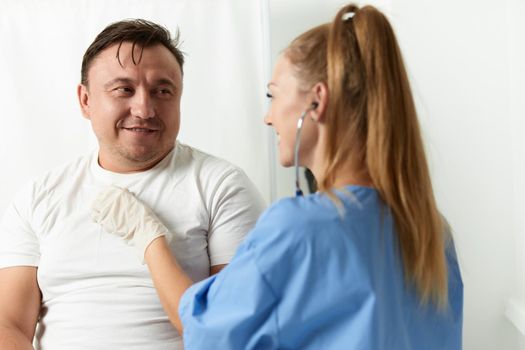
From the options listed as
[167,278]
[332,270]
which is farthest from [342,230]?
[167,278]

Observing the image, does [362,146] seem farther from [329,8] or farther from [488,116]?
[329,8]

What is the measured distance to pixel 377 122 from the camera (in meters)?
1.01

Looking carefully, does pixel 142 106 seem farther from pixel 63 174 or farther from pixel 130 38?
pixel 63 174

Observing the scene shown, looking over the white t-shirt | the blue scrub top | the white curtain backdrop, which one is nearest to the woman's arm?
the white t-shirt

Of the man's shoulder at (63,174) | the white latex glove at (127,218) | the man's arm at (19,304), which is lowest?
the man's arm at (19,304)

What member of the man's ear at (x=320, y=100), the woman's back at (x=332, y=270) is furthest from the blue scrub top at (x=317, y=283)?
the man's ear at (x=320, y=100)

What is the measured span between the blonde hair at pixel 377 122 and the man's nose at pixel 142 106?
0.66 m

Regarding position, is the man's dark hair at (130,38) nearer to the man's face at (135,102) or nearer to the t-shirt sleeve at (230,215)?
the man's face at (135,102)

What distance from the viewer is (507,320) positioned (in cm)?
184

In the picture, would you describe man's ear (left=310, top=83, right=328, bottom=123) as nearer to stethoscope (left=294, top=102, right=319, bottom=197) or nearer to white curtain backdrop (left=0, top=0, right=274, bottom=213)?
stethoscope (left=294, top=102, right=319, bottom=197)

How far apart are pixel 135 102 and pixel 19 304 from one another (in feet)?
1.88

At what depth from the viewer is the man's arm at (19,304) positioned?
1582 millimetres

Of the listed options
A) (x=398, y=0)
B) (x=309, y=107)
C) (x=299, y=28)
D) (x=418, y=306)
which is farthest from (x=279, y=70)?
(x=299, y=28)

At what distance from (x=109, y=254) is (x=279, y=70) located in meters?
0.73
